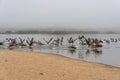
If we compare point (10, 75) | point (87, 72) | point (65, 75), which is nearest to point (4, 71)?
point (10, 75)

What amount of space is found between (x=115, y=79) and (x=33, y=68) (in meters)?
4.15

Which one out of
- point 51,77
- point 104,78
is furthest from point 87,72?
point 51,77

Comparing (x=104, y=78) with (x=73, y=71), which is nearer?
(x=104, y=78)

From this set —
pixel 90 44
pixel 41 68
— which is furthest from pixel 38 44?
pixel 41 68

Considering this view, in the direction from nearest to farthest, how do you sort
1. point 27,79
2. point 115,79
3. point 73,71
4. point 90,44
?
point 27,79, point 115,79, point 73,71, point 90,44

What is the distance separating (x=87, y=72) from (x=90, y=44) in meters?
31.3

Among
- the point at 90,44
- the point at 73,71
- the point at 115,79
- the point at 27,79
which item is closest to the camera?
the point at 27,79

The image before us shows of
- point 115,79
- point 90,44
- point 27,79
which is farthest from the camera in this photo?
point 90,44

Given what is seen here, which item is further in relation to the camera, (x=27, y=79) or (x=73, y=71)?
(x=73, y=71)

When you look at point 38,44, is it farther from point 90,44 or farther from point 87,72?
point 87,72

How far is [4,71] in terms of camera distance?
543 inches

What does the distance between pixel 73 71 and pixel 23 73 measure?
2.72 m

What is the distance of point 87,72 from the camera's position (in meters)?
15.1

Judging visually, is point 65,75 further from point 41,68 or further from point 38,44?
point 38,44
